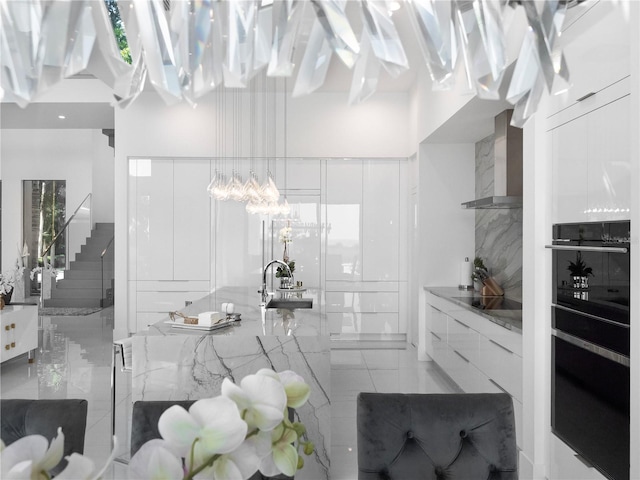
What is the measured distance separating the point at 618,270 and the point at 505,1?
69.8 inches

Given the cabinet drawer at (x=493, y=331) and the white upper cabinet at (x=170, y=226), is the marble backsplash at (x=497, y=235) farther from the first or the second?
the white upper cabinet at (x=170, y=226)

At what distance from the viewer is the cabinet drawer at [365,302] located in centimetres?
647

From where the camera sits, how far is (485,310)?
3793mm

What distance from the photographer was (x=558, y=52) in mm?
637

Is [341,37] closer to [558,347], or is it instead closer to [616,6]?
[616,6]

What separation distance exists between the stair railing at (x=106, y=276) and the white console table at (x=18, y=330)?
446 cm

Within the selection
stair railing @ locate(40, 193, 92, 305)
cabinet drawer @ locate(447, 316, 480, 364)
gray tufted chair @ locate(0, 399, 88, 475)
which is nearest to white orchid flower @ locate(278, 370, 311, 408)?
gray tufted chair @ locate(0, 399, 88, 475)

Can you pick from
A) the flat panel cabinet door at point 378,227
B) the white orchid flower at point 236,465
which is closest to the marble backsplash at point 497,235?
the flat panel cabinet door at point 378,227

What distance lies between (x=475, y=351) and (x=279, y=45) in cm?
369

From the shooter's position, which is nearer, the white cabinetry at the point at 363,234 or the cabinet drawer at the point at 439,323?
the cabinet drawer at the point at 439,323

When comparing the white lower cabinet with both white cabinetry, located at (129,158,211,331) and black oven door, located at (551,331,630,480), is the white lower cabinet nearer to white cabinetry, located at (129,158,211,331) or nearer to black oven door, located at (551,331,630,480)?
black oven door, located at (551,331,630,480)

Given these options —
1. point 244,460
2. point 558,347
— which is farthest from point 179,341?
point 244,460

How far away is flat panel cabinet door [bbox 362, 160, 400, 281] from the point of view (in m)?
6.46

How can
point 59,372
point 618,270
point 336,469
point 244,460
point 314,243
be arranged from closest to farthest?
point 244,460
point 618,270
point 336,469
point 59,372
point 314,243
